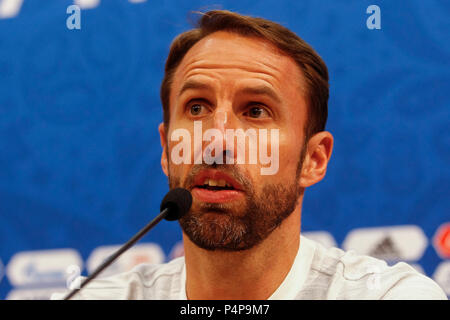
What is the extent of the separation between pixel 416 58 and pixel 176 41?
0.76 metres

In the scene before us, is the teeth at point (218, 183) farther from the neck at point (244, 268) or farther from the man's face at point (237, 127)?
the neck at point (244, 268)

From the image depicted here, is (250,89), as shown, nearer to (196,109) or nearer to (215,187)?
(196,109)

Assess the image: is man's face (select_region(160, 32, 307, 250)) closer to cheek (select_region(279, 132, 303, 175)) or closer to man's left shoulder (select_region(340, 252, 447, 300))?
cheek (select_region(279, 132, 303, 175))

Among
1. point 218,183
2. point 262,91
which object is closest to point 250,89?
point 262,91

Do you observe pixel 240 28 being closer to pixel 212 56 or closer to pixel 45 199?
pixel 212 56

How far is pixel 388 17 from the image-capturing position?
159 cm

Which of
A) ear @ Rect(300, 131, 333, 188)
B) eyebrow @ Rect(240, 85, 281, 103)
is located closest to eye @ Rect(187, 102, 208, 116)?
eyebrow @ Rect(240, 85, 281, 103)


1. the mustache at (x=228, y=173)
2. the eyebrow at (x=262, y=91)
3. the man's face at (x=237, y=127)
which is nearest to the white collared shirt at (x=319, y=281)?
the man's face at (x=237, y=127)

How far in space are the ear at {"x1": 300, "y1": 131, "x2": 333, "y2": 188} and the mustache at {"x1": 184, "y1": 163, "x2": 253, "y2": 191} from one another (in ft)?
0.79

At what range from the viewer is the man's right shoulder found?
4.57 feet

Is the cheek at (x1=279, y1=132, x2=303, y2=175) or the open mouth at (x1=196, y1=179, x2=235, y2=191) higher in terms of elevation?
the cheek at (x1=279, y1=132, x2=303, y2=175)
